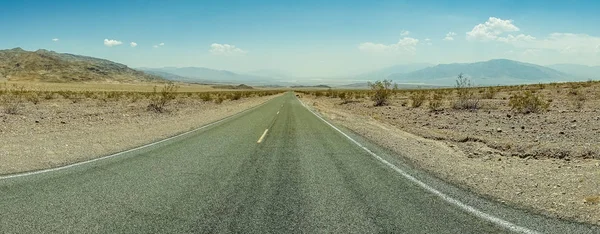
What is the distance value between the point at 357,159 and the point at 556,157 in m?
5.21

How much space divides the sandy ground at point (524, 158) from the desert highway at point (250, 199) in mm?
650

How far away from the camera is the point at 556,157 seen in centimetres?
953

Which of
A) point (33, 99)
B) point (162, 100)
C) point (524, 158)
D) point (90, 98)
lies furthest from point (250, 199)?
point (90, 98)

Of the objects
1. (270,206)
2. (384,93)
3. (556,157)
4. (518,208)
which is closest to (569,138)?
(556,157)

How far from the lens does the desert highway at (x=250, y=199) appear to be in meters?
4.67

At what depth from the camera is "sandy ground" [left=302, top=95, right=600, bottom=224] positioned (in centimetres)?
592

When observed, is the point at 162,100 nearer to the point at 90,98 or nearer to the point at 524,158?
the point at 90,98

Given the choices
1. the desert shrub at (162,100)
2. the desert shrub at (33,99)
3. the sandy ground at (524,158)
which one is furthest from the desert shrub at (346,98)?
the desert shrub at (33,99)

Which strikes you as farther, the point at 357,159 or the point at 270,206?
the point at 357,159

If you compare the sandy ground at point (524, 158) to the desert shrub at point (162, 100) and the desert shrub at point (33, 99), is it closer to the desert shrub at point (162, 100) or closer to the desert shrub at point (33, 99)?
the desert shrub at point (162, 100)

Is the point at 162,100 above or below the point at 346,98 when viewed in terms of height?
above

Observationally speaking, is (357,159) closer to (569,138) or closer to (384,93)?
(569,138)

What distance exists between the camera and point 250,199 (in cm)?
578

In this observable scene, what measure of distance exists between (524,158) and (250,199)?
7.88 meters
